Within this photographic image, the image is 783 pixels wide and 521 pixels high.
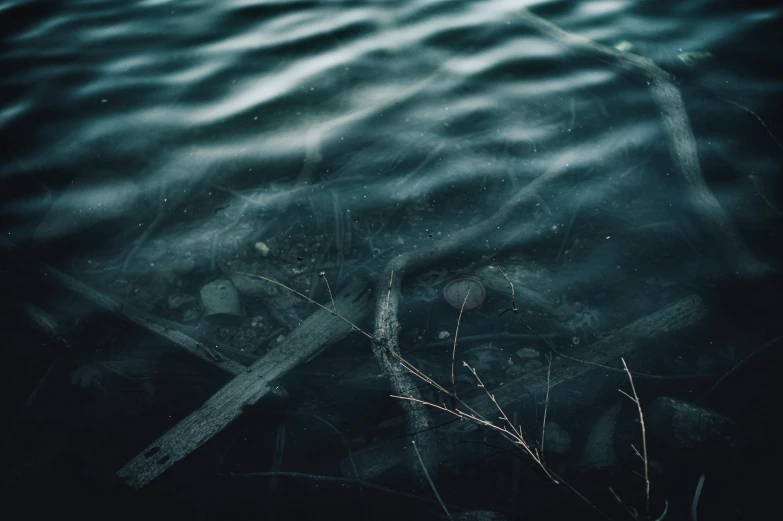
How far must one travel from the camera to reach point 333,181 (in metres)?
2.69

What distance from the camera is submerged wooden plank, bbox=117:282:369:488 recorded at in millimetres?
1653

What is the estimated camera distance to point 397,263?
7.41ft

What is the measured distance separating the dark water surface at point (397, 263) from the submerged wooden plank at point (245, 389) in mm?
13

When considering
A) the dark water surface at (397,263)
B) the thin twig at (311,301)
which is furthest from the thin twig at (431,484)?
the thin twig at (311,301)

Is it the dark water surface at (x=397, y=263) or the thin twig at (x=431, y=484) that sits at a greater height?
the dark water surface at (x=397, y=263)

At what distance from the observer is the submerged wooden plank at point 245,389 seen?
1653mm

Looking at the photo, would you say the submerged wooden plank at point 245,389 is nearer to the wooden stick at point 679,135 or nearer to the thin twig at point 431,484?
the thin twig at point 431,484

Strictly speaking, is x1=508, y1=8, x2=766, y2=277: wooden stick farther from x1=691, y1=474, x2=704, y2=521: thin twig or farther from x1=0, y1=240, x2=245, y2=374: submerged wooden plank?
x1=0, y1=240, x2=245, y2=374: submerged wooden plank

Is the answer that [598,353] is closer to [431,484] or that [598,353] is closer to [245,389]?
[431,484]

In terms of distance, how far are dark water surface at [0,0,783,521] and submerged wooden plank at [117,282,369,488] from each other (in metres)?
0.01

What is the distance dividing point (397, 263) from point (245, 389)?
1.00 metres

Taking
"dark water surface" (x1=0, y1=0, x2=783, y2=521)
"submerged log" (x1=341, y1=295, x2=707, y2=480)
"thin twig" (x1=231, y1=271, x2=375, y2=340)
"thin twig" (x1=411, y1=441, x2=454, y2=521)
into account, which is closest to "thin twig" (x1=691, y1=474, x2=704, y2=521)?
"dark water surface" (x1=0, y1=0, x2=783, y2=521)

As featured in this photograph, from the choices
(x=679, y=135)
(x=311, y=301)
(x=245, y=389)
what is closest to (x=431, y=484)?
(x=245, y=389)

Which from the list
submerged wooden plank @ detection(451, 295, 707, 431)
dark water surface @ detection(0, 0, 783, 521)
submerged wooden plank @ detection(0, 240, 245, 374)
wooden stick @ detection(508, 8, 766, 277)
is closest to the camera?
dark water surface @ detection(0, 0, 783, 521)
